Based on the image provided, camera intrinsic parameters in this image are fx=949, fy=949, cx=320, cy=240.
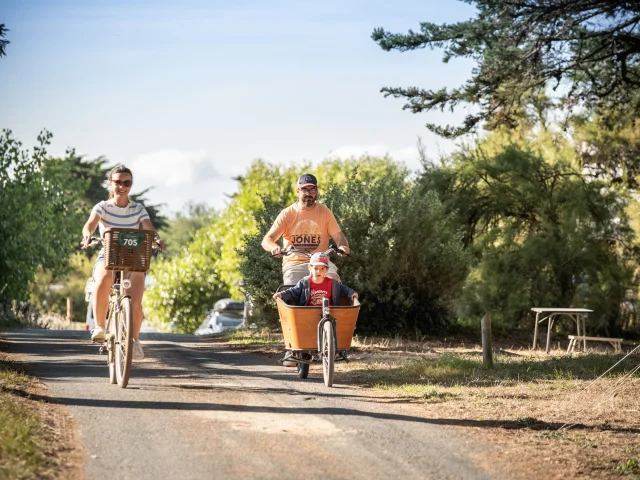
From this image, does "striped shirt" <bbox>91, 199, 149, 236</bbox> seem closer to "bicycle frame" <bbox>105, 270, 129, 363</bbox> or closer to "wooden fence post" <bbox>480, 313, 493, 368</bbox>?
"bicycle frame" <bbox>105, 270, 129, 363</bbox>

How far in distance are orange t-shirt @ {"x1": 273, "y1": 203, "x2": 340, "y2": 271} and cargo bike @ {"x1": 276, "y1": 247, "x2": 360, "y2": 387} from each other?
1.98ft

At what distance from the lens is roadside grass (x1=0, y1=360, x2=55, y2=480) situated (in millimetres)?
5844

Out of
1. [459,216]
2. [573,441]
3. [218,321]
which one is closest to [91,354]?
[573,441]

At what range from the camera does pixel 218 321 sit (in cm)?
3953

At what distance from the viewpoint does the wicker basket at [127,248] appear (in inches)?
361

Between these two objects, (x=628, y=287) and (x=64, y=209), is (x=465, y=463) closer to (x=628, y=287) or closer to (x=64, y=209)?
(x=628, y=287)

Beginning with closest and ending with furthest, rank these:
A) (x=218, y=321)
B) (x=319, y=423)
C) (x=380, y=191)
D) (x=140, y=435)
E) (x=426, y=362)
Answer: (x=140, y=435) → (x=319, y=423) → (x=426, y=362) → (x=380, y=191) → (x=218, y=321)

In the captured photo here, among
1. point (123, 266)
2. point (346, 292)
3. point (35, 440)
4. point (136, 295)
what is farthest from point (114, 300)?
point (35, 440)

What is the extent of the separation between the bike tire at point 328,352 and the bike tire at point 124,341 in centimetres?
204

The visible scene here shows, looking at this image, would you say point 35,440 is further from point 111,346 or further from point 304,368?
point 304,368

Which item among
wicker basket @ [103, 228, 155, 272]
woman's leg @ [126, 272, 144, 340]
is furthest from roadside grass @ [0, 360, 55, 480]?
wicker basket @ [103, 228, 155, 272]

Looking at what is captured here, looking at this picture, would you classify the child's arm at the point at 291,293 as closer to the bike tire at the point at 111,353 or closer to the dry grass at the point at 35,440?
the bike tire at the point at 111,353

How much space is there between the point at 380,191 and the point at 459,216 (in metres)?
8.99

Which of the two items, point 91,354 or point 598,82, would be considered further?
point 598,82
